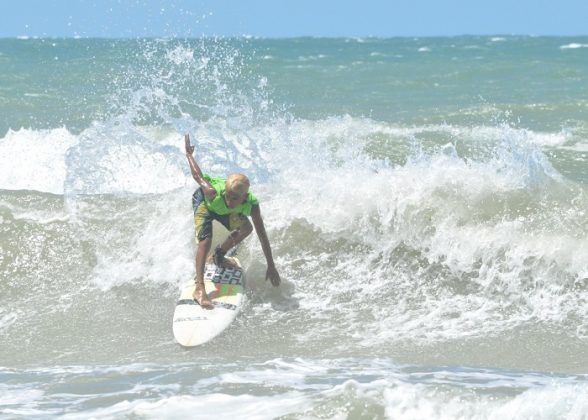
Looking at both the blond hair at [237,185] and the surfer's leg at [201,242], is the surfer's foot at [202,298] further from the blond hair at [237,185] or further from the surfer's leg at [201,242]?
the blond hair at [237,185]

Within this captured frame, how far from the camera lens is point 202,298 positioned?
292 inches

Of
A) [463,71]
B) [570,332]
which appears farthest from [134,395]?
[463,71]

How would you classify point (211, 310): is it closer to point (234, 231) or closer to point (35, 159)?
point (234, 231)

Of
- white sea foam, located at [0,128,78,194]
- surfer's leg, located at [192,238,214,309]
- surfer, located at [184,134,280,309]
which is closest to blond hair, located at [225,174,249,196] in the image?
surfer, located at [184,134,280,309]

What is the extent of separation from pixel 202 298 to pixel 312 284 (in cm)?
120

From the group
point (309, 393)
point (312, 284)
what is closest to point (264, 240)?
point (312, 284)

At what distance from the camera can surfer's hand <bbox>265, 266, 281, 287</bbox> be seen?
25.2ft

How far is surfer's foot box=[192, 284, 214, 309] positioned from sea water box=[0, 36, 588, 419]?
0.96 feet

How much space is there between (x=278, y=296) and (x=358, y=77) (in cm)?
1650

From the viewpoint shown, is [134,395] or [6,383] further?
[6,383]

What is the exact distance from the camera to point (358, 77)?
24.0 metres

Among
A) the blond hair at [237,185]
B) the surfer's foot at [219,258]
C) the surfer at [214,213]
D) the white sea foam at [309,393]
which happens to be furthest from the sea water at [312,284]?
the blond hair at [237,185]

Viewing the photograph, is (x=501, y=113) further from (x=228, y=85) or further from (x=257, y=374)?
(x=257, y=374)

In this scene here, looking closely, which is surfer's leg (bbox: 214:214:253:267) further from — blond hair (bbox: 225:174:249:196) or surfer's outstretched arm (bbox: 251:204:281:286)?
blond hair (bbox: 225:174:249:196)
